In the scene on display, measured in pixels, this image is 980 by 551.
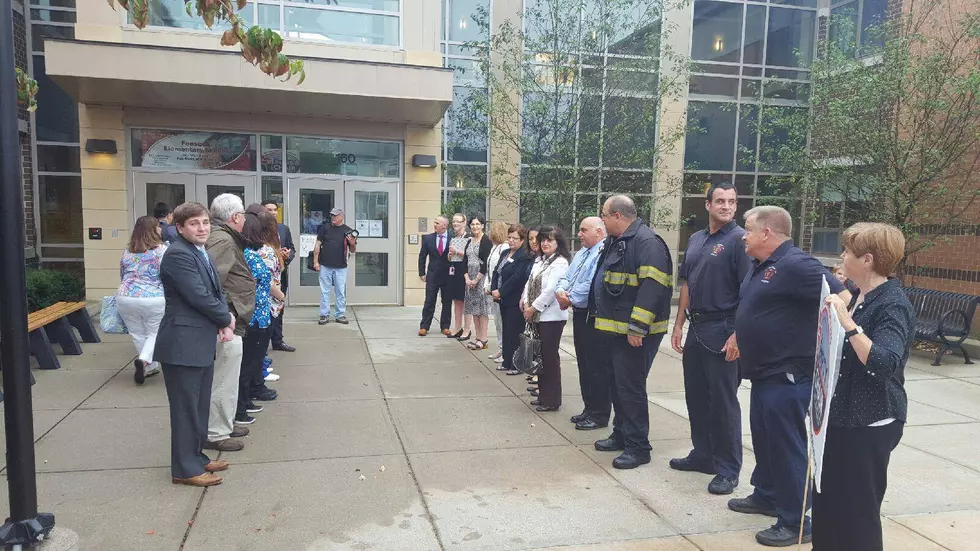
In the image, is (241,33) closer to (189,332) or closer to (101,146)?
(189,332)

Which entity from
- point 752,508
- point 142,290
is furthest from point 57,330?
point 752,508

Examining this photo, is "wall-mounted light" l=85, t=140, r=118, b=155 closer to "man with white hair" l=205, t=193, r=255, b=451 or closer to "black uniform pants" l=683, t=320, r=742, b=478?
"man with white hair" l=205, t=193, r=255, b=451

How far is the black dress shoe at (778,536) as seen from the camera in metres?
3.63

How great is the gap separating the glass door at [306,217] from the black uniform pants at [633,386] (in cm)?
832

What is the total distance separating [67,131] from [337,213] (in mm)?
7067

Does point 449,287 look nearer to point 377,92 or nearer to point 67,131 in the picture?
point 377,92

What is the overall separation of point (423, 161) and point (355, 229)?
179cm

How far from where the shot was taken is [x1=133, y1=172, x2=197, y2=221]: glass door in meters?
11.4

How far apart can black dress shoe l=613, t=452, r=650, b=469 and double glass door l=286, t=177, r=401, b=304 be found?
27.1 feet

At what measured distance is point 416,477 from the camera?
179 inches

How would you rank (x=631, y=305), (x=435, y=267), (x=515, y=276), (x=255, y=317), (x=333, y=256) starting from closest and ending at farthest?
(x=631, y=305), (x=255, y=317), (x=515, y=276), (x=435, y=267), (x=333, y=256)

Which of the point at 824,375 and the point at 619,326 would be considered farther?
the point at 619,326

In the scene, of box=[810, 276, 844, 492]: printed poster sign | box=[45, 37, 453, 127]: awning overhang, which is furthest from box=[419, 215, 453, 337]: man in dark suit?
box=[810, 276, 844, 492]: printed poster sign

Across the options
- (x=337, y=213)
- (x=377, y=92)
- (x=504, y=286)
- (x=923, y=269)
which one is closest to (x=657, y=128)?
(x=923, y=269)
